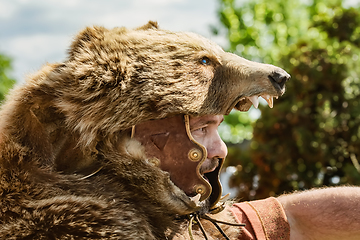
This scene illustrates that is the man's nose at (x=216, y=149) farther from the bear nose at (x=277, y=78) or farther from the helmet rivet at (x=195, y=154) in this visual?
the bear nose at (x=277, y=78)

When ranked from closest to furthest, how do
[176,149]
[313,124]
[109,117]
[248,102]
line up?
[109,117] → [176,149] → [248,102] → [313,124]

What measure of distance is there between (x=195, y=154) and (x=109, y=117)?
14.6 inches

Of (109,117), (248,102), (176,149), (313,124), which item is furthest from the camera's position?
(313,124)

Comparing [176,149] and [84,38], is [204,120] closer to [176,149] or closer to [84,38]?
[176,149]

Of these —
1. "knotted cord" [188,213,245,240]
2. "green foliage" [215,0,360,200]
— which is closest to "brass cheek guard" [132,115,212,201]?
"knotted cord" [188,213,245,240]

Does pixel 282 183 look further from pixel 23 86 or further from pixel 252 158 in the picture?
pixel 23 86

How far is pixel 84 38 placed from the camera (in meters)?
1.62

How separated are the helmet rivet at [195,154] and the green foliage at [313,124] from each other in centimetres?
343

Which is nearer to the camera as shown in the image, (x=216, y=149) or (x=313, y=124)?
(x=216, y=149)

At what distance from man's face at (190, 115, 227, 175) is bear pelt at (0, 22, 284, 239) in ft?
0.24

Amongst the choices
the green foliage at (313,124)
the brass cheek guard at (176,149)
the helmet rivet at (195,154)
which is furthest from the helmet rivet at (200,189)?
the green foliage at (313,124)

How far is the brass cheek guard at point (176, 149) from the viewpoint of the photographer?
5.23 feet

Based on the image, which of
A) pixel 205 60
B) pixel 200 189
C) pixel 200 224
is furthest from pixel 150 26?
pixel 200 224

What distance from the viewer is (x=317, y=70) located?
199 inches
